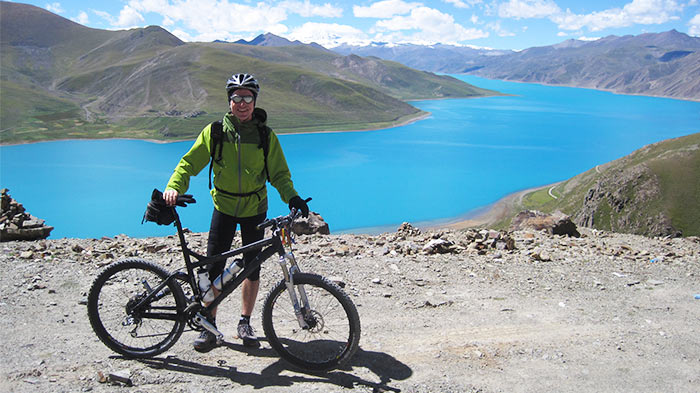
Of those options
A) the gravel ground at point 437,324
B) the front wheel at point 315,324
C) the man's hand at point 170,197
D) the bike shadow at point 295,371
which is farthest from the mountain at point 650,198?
the man's hand at point 170,197

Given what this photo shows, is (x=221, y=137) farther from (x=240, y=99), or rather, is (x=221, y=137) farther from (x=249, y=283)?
(x=249, y=283)

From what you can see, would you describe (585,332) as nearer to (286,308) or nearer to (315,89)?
(286,308)

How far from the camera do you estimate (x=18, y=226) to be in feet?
35.1

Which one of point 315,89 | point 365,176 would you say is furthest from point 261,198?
point 315,89

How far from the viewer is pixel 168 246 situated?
32.0 ft

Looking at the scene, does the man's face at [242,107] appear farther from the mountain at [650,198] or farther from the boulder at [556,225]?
the mountain at [650,198]

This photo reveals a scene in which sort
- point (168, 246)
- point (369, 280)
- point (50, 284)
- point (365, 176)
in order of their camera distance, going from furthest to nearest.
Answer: point (365, 176) → point (168, 246) → point (369, 280) → point (50, 284)

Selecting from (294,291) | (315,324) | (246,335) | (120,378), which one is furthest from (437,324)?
(120,378)

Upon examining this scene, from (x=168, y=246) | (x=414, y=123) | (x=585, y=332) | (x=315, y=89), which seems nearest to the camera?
(x=585, y=332)

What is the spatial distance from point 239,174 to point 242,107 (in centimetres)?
65

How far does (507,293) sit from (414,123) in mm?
152409

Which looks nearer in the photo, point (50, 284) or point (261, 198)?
point (261, 198)

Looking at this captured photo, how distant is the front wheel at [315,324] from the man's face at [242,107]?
164cm

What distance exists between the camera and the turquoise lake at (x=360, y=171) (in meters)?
59.8
